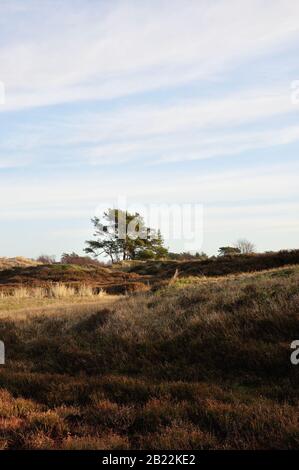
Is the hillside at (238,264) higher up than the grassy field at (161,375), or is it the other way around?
the hillside at (238,264)

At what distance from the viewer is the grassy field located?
5.84 metres

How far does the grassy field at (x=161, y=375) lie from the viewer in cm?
584

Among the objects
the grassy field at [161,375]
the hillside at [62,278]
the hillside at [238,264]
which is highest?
the hillside at [238,264]

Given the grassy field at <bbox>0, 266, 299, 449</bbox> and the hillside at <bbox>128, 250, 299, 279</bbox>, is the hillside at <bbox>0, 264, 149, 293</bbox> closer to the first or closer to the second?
the hillside at <bbox>128, 250, 299, 279</bbox>

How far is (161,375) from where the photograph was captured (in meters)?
9.00

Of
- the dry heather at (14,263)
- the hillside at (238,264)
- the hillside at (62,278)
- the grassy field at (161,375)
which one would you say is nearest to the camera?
the grassy field at (161,375)

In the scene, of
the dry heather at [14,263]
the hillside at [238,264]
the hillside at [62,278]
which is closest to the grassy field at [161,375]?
the hillside at [238,264]

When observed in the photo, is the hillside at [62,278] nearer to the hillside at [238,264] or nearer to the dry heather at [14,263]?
the hillside at [238,264]

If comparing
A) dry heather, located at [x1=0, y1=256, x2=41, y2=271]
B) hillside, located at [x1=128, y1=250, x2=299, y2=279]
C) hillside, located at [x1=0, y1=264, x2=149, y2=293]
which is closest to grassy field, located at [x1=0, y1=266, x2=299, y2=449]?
hillside, located at [x1=128, y1=250, x2=299, y2=279]

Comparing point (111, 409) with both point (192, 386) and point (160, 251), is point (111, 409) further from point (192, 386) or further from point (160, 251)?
point (160, 251)

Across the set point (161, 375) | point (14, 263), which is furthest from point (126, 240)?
point (161, 375)

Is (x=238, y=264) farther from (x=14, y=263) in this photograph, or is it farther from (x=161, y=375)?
(x=14, y=263)

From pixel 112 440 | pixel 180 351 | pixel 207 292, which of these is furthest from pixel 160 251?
pixel 112 440
